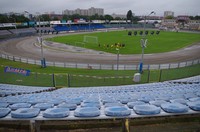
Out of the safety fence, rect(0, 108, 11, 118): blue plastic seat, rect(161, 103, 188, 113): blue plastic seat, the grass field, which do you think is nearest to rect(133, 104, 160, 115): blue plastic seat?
rect(161, 103, 188, 113): blue plastic seat

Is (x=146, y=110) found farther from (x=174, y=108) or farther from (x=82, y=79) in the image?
(x=82, y=79)

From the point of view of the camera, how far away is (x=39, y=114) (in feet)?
19.7

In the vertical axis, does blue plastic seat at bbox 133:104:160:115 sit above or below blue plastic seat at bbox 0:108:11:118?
above

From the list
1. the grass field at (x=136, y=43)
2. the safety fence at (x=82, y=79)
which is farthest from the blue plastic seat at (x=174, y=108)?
the grass field at (x=136, y=43)

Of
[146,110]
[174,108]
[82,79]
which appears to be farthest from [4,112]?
[82,79]

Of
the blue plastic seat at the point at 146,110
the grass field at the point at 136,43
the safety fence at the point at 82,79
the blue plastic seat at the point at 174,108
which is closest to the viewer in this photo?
the blue plastic seat at the point at 146,110

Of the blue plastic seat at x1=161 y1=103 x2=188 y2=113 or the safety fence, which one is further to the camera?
the safety fence

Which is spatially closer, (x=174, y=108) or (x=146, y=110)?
(x=146, y=110)

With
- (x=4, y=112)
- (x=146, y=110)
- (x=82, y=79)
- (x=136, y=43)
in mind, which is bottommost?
(x=82, y=79)

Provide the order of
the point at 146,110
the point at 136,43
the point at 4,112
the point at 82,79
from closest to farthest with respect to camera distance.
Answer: the point at 146,110
the point at 4,112
the point at 82,79
the point at 136,43

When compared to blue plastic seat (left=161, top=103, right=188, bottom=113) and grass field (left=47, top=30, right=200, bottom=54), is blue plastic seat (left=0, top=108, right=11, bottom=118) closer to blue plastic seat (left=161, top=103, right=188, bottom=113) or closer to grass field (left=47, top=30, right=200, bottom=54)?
blue plastic seat (left=161, top=103, right=188, bottom=113)

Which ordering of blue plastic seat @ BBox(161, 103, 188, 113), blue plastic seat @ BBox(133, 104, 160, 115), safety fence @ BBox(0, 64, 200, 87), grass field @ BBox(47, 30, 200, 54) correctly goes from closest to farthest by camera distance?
blue plastic seat @ BBox(133, 104, 160, 115)
blue plastic seat @ BBox(161, 103, 188, 113)
safety fence @ BBox(0, 64, 200, 87)
grass field @ BBox(47, 30, 200, 54)

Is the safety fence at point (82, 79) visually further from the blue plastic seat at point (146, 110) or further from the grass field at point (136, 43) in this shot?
the grass field at point (136, 43)

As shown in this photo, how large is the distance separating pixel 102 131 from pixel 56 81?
18.1 meters
